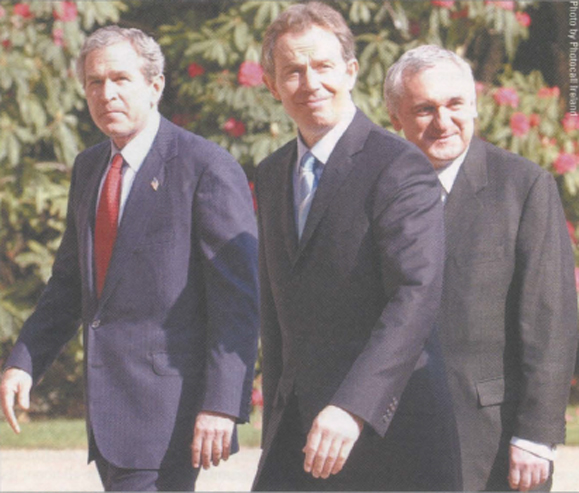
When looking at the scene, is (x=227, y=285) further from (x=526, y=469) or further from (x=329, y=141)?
(x=526, y=469)

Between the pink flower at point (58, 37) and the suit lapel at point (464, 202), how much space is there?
4987mm

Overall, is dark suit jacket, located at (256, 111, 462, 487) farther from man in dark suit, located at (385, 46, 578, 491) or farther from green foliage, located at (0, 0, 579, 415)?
green foliage, located at (0, 0, 579, 415)

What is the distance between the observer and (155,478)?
3.43 metres

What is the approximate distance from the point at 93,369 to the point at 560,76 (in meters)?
7.01

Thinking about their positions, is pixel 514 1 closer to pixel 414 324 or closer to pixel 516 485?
pixel 516 485

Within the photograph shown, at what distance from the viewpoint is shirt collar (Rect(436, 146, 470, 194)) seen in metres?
3.55

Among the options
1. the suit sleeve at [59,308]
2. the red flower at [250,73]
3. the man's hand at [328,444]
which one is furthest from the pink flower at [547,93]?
the man's hand at [328,444]

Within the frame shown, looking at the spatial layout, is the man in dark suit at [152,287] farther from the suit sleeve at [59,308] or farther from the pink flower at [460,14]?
the pink flower at [460,14]

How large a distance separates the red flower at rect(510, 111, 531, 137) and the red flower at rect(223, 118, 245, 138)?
5.71 feet

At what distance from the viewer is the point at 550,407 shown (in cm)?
335

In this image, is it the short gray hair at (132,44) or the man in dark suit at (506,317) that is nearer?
the man in dark suit at (506,317)

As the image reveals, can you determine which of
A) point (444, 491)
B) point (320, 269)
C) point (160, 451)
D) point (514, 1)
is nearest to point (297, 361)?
point (320, 269)

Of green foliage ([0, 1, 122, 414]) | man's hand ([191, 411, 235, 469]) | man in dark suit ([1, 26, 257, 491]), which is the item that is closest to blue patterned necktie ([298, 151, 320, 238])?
man in dark suit ([1, 26, 257, 491])

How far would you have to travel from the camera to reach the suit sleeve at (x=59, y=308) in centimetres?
367
